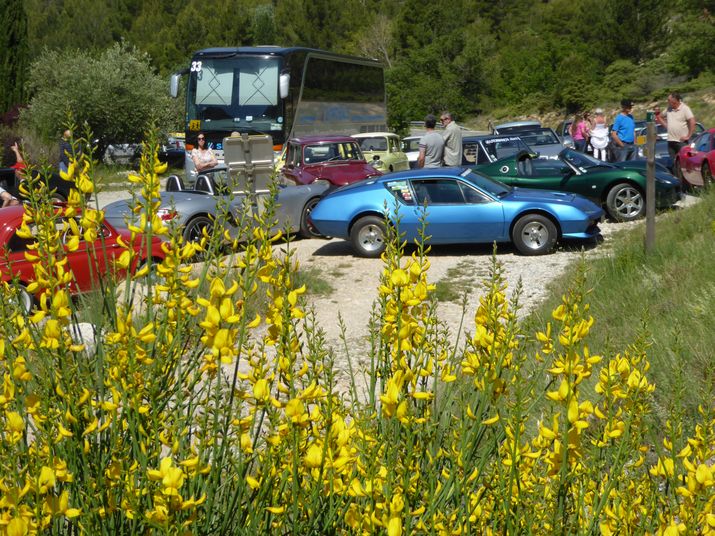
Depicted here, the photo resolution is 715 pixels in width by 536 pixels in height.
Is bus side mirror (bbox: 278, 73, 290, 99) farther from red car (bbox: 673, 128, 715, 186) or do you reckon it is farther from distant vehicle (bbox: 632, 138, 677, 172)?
red car (bbox: 673, 128, 715, 186)

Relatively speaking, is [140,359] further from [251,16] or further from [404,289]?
[251,16]

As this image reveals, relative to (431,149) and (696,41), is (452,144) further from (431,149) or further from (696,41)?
(696,41)

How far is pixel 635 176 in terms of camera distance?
15930mm

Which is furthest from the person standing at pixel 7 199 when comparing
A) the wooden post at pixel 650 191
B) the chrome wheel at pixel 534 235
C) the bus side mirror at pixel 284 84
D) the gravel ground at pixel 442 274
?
the bus side mirror at pixel 284 84

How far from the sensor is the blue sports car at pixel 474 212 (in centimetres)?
1387

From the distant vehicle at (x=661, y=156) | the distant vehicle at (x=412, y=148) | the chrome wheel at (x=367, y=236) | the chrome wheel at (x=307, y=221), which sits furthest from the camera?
the distant vehicle at (x=412, y=148)

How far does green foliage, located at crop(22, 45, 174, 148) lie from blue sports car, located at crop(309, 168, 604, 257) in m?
20.7

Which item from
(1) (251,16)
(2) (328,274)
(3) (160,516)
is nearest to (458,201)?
(2) (328,274)

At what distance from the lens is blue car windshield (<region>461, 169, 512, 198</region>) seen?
14078 mm

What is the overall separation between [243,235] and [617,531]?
1.37m

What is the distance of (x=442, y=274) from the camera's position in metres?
13.0

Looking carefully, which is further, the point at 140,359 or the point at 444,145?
the point at 444,145

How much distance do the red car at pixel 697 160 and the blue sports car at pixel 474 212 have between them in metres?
4.10

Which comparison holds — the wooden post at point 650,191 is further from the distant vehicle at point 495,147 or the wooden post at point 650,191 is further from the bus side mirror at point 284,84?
the bus side mirror at point 284,84
